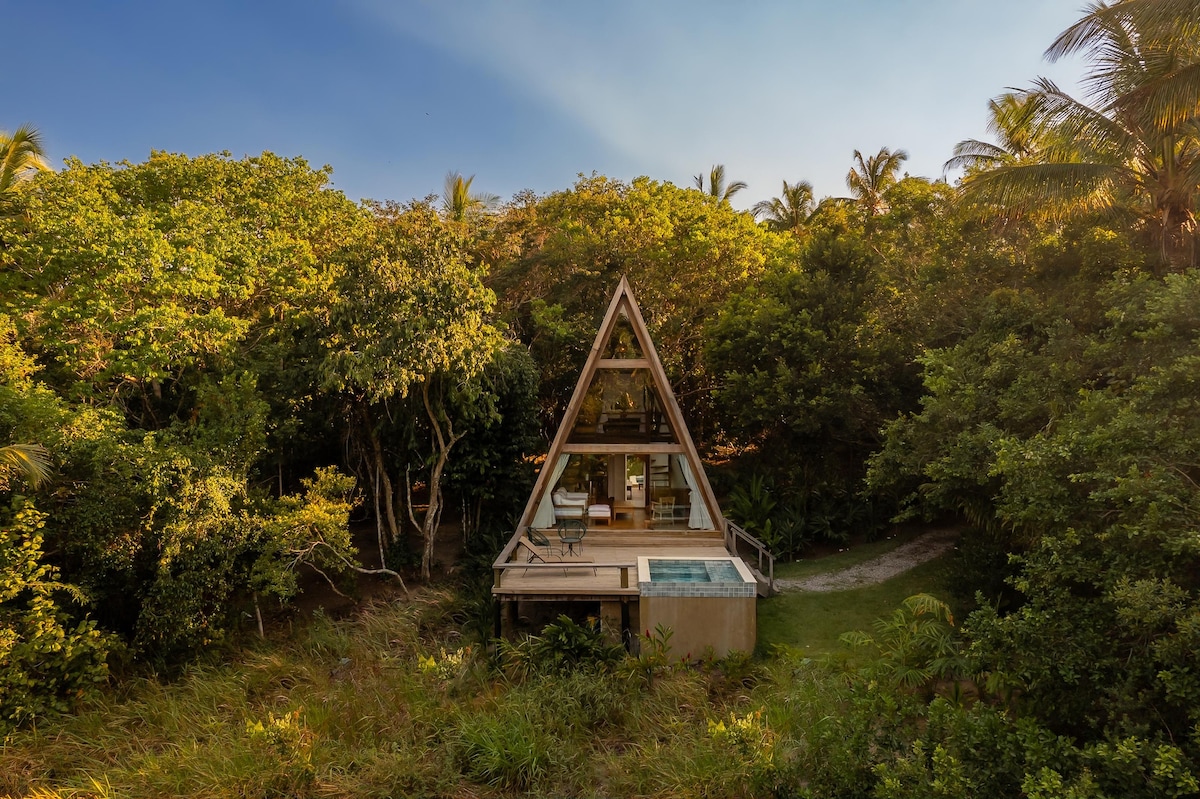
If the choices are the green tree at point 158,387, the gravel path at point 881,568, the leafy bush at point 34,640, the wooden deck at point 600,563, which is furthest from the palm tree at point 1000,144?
the leafy bush at point 34,640

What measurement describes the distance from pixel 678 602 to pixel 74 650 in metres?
8.96

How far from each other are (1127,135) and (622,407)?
403 inches

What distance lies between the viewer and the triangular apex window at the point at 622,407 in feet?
45.6

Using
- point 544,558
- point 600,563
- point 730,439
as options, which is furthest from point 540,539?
point 730,439

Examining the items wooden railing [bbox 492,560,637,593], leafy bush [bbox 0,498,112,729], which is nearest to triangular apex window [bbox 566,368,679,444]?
wooden railing [bbox 492,560,637,593]

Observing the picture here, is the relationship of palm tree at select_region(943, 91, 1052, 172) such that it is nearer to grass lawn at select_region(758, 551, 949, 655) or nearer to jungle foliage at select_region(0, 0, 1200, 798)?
jungle foliage at select_region(0, 0, 1200, 798)

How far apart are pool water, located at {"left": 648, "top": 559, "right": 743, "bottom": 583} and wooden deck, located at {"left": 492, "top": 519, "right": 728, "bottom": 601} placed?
428 mm

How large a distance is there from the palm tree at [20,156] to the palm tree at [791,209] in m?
25.8

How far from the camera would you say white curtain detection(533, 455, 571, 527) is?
1227cm

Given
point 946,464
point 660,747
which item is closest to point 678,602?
point 660,747

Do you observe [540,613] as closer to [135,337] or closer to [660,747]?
[660,747]

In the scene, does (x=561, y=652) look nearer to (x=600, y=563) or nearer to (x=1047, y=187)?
(x=600, y=563)

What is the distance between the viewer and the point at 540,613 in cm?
1103

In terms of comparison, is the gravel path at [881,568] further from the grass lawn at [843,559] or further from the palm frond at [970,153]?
the palm frond at [970,153]
